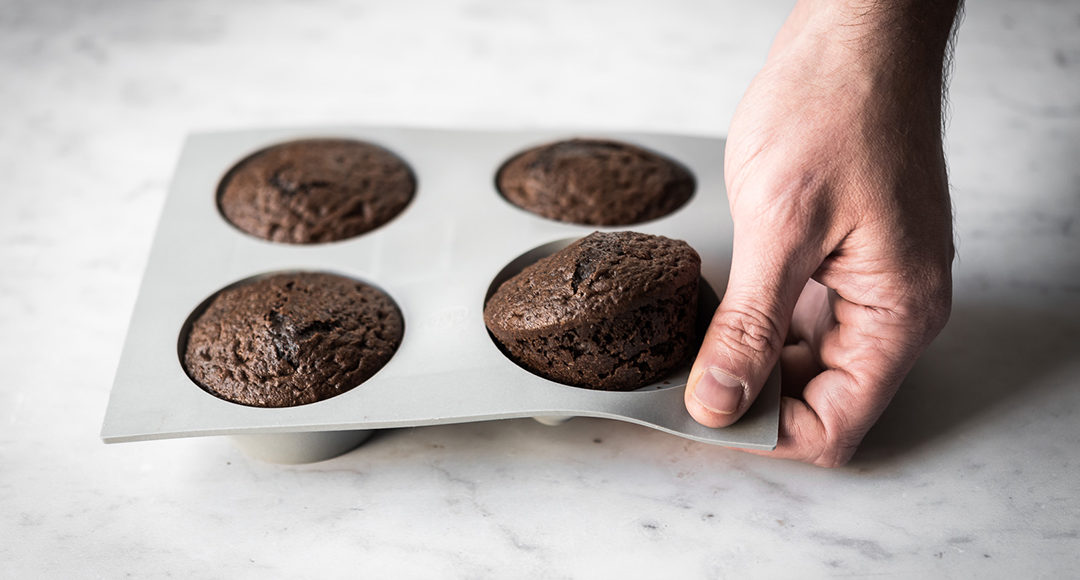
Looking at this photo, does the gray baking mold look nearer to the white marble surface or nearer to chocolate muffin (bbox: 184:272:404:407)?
chocolate muffin (bbox: 184:272:404:407)

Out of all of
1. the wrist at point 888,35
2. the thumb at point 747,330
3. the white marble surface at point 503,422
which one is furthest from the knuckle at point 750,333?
the wrist at point 888,35

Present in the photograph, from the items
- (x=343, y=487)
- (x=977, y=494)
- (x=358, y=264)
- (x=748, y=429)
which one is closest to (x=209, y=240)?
(x=358, y=264)

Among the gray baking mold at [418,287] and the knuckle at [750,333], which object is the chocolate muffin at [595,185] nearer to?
→ the gray baking mold at [418,287]

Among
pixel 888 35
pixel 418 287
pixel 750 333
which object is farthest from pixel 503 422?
pixel 888 35

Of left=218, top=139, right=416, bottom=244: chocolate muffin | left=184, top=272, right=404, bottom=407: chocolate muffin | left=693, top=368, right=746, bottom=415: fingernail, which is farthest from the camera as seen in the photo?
left=218, top=139, right=416, bottom=244: chocolate muffin

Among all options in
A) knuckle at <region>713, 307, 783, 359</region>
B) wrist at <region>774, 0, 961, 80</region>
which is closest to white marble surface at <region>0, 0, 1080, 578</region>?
knuckle at <region>713, 307, 783, 359</region>

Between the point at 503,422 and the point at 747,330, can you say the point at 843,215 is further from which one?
the point at 503,422

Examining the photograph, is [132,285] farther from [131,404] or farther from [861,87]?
[861,87]
